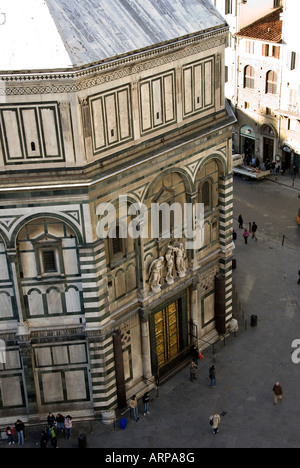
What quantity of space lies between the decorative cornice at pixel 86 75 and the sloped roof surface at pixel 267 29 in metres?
29.4

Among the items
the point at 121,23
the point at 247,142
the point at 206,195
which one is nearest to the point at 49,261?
the point at 206,195

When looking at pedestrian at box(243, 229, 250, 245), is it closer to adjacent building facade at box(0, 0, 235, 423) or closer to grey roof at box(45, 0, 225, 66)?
adjacent building facade at box(0, 0, 235, 423)

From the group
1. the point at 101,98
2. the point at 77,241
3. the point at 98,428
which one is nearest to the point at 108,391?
the point at 98,428

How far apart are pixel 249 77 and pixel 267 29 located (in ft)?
14.4

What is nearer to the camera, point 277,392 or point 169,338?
point 277,392

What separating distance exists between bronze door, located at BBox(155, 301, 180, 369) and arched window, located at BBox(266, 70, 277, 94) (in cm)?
2975

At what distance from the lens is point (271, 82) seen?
2416 inches

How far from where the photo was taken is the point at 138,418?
35.5 metres

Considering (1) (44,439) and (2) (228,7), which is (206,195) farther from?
(2) (228,7)

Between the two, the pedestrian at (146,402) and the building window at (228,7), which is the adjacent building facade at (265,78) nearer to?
the building window at (228,7)

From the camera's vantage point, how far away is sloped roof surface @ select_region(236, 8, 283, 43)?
2372 inches

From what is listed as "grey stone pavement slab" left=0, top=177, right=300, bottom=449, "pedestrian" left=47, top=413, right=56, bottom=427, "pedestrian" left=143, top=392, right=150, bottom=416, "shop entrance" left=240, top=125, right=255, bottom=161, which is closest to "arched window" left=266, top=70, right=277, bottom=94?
"shop entrance" left=240, top=125, right=255, bottom=161

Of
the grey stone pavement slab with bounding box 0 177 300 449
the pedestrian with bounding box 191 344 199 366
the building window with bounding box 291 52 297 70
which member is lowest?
the grey stone pavement slab with bounding box 0 177 300 449
